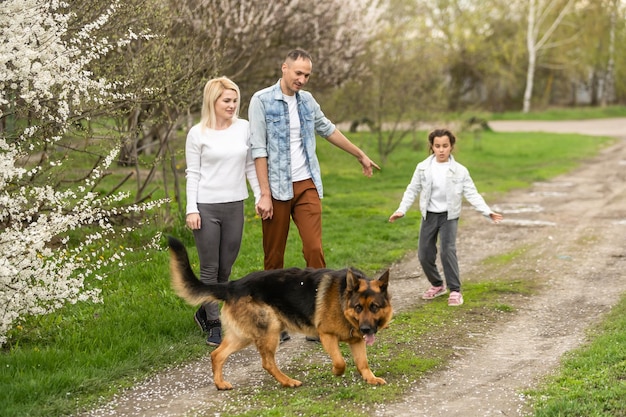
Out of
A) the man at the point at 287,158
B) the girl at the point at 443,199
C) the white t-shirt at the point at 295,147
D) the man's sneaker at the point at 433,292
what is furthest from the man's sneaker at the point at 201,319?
the man's sneaker at the point at 433,292

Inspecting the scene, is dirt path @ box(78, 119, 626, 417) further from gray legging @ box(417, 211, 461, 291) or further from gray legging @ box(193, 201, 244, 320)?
gray legging @ box(193, 201, 244, 320)

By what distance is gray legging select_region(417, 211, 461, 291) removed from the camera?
332 inches

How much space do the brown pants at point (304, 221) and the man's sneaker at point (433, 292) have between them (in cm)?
213

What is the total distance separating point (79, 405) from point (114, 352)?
1.05 meters

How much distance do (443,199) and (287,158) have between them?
2.24 metres

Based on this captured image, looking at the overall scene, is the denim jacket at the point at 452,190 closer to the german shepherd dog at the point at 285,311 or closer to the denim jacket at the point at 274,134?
the denim jacket at the point at 274,134

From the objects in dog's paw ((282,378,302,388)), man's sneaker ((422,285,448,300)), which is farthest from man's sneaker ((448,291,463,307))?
dog's paw ((282,378,302,388))

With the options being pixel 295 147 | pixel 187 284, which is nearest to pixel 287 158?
pixel 295 147

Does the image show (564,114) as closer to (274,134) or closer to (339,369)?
(274,134)

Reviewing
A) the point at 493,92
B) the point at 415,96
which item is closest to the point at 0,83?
the point at 415,96

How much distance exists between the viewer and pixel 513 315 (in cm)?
811

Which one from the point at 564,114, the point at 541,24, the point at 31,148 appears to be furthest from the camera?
the point at 541,24

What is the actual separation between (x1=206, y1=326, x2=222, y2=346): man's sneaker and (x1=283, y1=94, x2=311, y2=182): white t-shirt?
1581mm

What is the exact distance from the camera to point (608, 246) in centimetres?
1162
